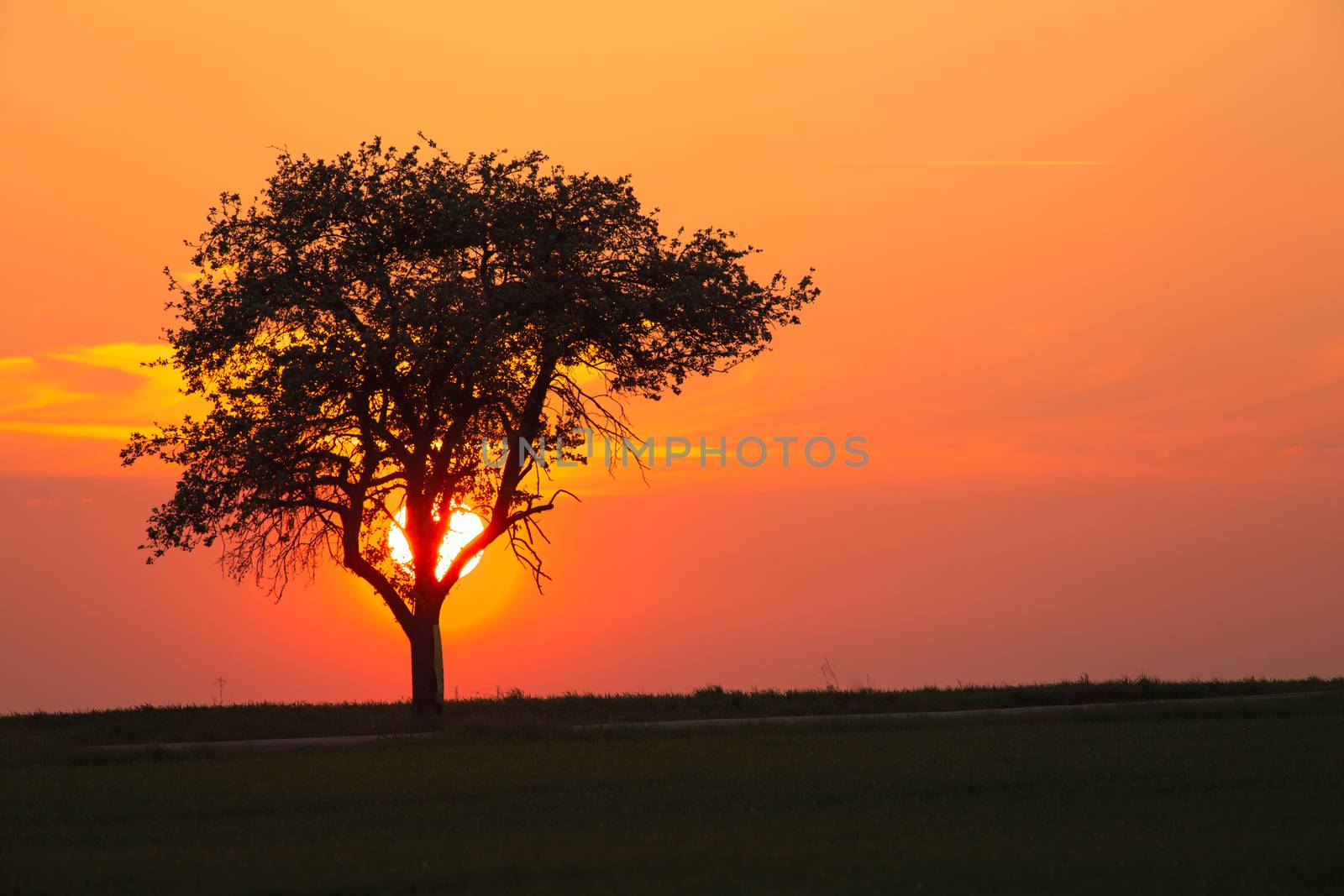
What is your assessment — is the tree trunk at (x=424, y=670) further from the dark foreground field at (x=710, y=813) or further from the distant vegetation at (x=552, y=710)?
the dark foreground field at (x=710, y=813)

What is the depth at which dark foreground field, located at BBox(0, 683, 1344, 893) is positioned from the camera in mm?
15281

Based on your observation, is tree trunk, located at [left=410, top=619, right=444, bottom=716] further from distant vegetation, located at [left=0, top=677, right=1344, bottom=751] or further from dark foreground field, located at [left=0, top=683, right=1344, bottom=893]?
dark foreground field, located at [left=0, top=683, right=1344, bottom=893]

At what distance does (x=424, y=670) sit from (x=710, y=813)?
17.3 m

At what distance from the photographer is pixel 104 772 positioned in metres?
24.8

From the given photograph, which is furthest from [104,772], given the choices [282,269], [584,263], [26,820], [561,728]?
[584,263]

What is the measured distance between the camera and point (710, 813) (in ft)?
63.1

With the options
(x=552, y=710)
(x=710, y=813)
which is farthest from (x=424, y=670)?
(x=710, y=813)

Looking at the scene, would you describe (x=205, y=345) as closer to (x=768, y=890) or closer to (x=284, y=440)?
(x=284, y=440)

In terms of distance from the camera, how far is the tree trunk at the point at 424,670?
34938 mm

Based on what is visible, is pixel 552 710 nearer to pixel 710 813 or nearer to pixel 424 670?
pixel 424 670

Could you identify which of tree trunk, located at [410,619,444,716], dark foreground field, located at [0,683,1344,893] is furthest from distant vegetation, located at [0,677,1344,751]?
dark foreground field, located at [0,683,1344,893]

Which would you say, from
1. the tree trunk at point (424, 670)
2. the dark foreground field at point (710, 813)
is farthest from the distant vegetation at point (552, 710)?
the dark foreground field at point (710, 813)

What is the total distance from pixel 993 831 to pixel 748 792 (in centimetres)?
444

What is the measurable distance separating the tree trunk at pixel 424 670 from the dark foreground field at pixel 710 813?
19.9 feet
